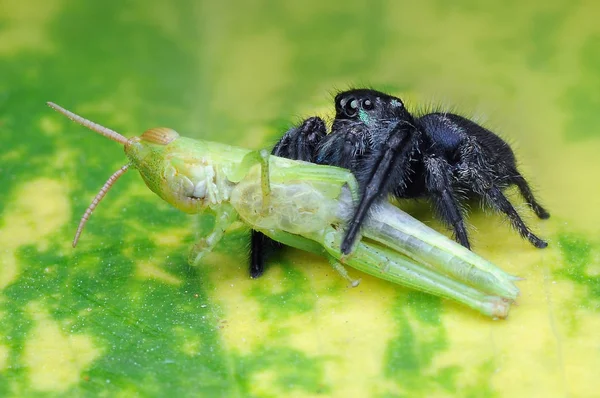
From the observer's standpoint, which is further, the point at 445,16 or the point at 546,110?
the point at 445,16

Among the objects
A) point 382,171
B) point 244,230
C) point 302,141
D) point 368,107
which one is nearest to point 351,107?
point 368,107

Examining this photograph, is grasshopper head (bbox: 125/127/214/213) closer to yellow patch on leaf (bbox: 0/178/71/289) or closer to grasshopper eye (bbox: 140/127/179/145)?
grasshopper eye (bbox: 140/127/179/145)

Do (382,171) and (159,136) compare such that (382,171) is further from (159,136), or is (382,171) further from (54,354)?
(54,354)

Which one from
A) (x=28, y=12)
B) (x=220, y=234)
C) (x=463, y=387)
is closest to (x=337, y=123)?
(x=220, y=234)

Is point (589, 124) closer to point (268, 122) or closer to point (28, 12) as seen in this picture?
point (268, 122)

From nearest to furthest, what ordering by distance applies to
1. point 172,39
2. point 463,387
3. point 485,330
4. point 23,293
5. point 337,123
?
point 463,387 → point 485,330 → point 23,293 → point 337,123 → point 172,39

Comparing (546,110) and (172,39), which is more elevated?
(546,110)
